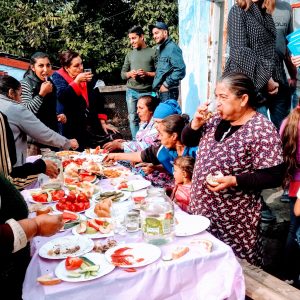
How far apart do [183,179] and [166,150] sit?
48cm

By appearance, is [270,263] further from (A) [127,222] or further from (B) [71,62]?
(B) [71,62]

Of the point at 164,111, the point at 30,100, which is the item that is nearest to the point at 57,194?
the point at 164,111

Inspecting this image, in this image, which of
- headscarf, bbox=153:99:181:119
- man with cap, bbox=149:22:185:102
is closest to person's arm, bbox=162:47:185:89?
man with cap, bbox=149:22:185:102

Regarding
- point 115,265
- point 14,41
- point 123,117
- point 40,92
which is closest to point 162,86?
point 40,92

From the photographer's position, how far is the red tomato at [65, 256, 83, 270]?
1879 millimetres

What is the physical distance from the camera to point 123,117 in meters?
8.70

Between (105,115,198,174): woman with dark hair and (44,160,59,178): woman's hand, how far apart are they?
99 centimetres

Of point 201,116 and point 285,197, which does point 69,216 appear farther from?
point 285,197

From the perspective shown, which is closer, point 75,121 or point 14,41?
point 75,121

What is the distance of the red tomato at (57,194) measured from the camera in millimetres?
2900

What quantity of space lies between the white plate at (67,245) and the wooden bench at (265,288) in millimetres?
1041

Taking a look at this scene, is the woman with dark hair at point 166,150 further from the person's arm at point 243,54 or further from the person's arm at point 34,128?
the person's arm at point 243,54

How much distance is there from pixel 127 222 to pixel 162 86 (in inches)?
163

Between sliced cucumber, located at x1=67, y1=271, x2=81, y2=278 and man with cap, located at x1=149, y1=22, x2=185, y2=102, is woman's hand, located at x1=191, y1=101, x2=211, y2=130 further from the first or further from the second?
man with cap, located at x1=149, y1=22, x2=185, y2=102
